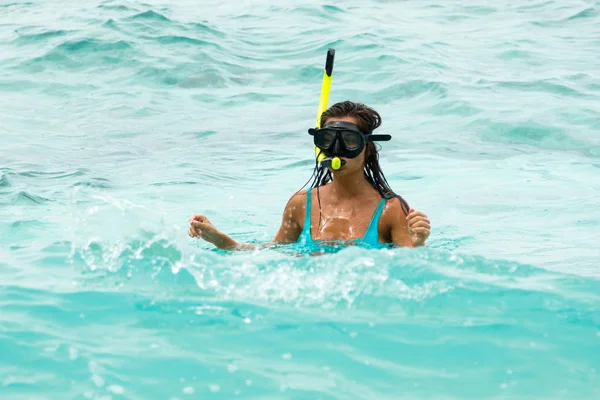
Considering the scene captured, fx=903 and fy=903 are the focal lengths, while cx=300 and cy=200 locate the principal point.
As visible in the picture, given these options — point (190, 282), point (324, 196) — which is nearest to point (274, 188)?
point (324, 196)

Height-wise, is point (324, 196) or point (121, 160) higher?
point (324, 196)

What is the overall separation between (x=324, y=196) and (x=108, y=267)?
128cm

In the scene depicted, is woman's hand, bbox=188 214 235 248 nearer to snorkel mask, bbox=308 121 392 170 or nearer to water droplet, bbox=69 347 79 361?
snorkel mask, bbox=308 121 392 170

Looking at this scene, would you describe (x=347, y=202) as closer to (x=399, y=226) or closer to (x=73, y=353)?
(x=399, y=226)

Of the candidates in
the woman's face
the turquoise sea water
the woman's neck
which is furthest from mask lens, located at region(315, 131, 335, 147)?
the turquoise sea water

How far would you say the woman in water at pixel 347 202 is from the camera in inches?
190

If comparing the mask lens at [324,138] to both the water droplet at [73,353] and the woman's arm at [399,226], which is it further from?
the water droplet at [73,353]

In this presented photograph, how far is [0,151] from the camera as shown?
9.41 m

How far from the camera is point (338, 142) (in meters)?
4.79

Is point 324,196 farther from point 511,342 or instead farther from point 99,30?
point 99,30

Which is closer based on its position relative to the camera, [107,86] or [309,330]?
[309,330]

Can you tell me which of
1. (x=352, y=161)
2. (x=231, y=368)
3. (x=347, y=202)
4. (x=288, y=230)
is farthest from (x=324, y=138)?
(x=231, y=368)

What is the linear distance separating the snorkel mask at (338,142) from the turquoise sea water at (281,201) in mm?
563

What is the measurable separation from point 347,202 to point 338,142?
1.49 ft
